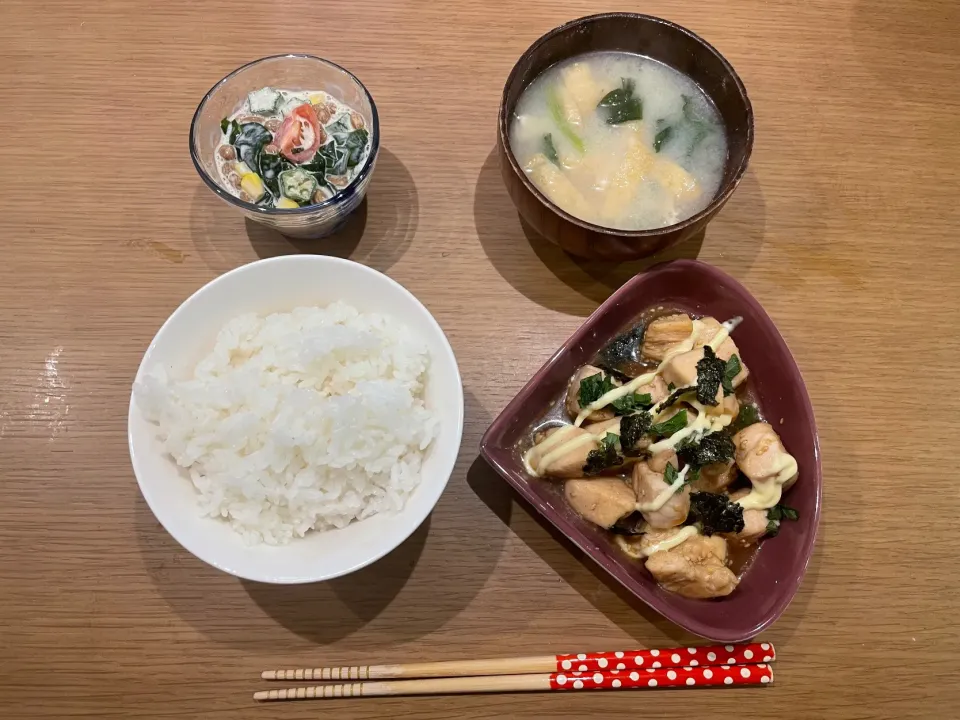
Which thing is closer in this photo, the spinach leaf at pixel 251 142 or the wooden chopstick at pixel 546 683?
the wooden chopstick at pixel 546 683

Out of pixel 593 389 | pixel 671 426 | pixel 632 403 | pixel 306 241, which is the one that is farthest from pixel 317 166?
pixel 671 426

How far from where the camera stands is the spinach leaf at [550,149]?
1.88 meters

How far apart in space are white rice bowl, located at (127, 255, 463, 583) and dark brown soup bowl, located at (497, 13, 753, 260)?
0.43 meters

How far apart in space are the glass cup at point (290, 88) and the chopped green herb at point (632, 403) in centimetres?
91

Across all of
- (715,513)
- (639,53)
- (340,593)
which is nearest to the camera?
(715,513)

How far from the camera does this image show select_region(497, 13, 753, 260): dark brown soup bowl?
1681 mm

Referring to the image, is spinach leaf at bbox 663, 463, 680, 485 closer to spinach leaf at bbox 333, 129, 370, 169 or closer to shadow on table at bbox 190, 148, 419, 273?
shadow on table at bbox 190, 148, 419, 273

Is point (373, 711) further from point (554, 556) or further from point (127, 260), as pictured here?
point (127, 260)

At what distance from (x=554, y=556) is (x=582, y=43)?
1.46m

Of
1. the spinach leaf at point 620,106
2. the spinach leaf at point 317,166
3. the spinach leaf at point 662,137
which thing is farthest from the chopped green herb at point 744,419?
the spinach leaf at point 317,166

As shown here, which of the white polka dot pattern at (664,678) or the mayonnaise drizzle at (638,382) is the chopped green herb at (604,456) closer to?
the mayonnaise drizzle at (638,382)

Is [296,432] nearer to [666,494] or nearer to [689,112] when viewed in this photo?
[666,494]

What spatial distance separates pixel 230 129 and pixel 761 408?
1.70 meters

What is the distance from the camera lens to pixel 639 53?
1952 millimetres
